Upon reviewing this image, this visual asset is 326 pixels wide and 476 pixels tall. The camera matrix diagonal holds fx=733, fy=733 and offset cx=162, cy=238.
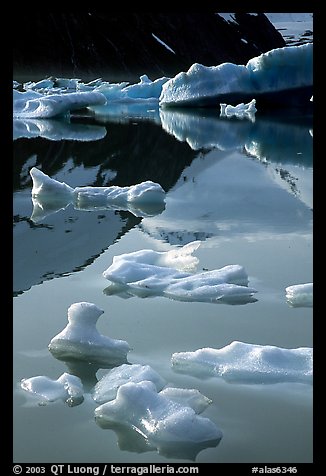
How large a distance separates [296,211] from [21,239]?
253 cm

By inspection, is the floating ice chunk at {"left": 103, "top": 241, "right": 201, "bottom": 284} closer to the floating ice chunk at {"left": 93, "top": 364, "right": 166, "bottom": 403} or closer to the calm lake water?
the calm lake water

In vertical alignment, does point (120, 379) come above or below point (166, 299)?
below

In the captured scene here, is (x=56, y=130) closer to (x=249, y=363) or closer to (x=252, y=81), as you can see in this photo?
(x=252, y=81)

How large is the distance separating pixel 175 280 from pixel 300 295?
2.33 ft

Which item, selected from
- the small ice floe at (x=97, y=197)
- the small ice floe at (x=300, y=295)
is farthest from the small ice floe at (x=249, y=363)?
the small ice floe at (x=97, y=197)

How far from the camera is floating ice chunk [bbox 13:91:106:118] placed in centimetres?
1556

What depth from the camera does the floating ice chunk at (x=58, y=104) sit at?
1556cm

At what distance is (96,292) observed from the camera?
13.4 feet

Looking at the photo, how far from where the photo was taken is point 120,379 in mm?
2885

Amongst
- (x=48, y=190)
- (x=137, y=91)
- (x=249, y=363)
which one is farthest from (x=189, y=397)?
(x=137, y=91)

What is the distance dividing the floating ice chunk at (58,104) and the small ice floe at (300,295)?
12.2 m

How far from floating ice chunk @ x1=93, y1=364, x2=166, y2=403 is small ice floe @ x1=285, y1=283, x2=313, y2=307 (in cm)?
124

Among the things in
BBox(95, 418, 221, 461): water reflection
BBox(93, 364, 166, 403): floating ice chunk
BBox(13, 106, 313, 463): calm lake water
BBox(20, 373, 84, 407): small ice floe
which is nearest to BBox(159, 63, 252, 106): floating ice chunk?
→ BBox(13, 106, 313, 463): calm lake water

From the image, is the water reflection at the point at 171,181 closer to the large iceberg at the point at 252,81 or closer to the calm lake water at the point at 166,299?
the calm lake water at the point at 166,299
